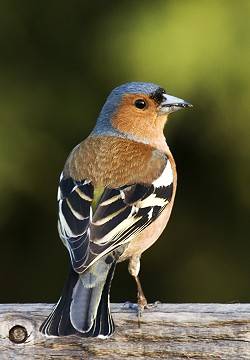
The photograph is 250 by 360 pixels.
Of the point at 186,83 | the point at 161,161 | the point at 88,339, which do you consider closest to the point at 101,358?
the point at 88,339

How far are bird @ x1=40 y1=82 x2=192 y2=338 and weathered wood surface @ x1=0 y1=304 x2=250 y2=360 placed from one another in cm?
9

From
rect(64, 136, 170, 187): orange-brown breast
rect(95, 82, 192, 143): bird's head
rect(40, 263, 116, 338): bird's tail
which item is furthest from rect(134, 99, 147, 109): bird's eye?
rect(40, 263, 116, 338): bird's tail

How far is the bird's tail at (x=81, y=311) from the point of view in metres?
3.62

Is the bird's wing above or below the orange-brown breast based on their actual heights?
below

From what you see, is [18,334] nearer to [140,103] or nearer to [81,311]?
[81,311]

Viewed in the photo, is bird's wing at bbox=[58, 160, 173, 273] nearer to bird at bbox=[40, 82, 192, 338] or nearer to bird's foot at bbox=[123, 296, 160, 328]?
bird at bbox=[40, 82, 192, 338]

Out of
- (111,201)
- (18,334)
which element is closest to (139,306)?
(18,334)

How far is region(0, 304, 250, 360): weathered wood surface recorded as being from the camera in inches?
143

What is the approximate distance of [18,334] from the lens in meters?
3.79

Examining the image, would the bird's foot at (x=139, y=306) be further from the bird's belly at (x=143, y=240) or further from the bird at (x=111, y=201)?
the bird's belly at (x=143, y=240)

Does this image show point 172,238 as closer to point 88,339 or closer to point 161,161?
point 161,161

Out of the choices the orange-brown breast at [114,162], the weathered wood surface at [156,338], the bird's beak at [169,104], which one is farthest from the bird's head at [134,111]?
the weathered wood surface at [156,338]

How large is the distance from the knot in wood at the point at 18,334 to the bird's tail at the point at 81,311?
0.13m

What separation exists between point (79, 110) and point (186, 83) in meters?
1.09
